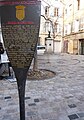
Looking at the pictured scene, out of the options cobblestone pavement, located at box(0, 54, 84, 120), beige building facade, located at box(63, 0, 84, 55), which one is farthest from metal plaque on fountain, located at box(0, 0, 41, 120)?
beige building facade, located at box(63, 0, 84, 55)

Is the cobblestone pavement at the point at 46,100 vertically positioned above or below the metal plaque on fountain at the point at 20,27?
below

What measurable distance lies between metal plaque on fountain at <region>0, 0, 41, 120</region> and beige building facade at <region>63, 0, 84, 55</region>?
23118 millimetres

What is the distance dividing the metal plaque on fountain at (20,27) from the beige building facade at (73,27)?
910 inches

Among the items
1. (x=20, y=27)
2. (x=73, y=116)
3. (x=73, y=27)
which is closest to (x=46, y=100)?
(x=73, y=116)

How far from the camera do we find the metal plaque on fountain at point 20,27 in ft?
8.91

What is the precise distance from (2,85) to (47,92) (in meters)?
1.73

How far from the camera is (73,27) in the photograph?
2783 cm

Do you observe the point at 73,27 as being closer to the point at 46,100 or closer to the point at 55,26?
the point at 55,26

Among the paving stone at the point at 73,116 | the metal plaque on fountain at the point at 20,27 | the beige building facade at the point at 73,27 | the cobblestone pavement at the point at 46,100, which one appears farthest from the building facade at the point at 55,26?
the metal plaque on fountain at the point at 20,27

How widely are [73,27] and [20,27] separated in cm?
2592

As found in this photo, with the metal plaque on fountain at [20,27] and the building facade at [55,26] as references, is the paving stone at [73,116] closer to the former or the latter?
the metal plaque on fountain at [20,27]

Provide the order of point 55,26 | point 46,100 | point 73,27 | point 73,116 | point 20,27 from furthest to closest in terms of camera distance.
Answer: point 55,26, point 73,27, point 46,100, point 73,116, point 20,27

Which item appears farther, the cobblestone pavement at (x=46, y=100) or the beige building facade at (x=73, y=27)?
the beige building facade at (x=73, y=27)

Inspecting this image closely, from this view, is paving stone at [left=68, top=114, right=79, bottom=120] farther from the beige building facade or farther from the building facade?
the building facade
